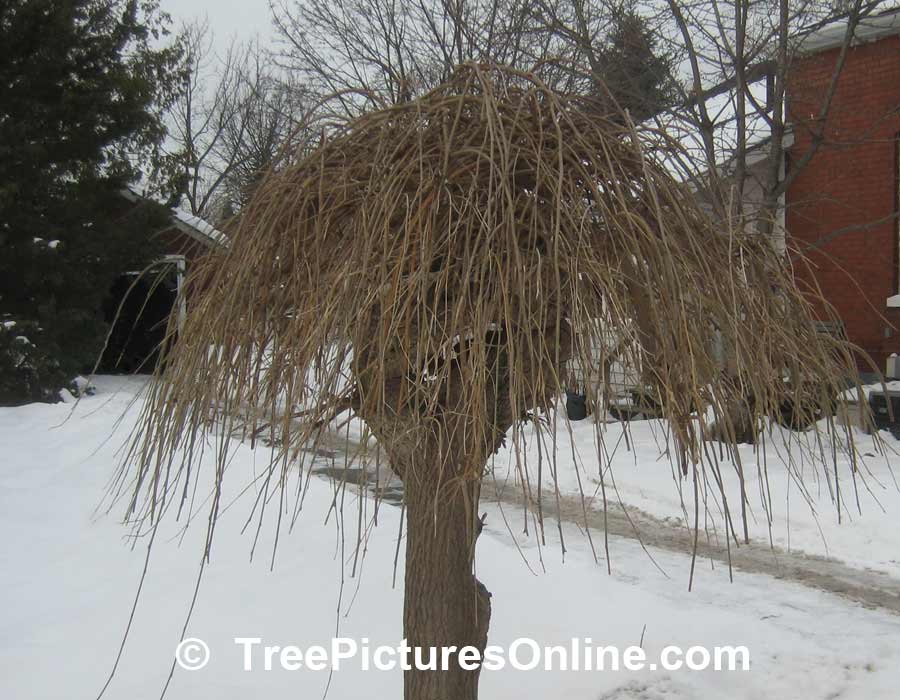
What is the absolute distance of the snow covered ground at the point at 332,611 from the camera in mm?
3752

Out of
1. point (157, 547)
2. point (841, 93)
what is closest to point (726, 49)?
point (841, 93)

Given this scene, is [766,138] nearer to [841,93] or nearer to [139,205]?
[841,93]

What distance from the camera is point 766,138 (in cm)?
1131

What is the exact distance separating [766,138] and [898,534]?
6591 millimetres

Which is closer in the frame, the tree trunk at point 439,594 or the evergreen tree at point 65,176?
the tree trunk at point 439,594

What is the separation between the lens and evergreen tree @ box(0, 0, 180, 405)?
1349cm

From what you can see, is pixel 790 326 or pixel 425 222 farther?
pixel 790 326

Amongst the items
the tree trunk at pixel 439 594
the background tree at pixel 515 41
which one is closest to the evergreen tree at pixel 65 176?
the background tree at pixel 515 41

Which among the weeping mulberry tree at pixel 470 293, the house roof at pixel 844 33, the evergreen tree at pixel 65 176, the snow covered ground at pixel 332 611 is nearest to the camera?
the weeping mulberry tree at pixel 470 293

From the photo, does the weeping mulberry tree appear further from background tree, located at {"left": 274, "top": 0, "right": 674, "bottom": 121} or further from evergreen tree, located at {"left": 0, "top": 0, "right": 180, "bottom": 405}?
evergreen tree, located at {"left": 0, "top": 0, "right": 180, "bottom": 405}

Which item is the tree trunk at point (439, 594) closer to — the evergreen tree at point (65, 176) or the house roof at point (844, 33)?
the house roof at point (844, 33)

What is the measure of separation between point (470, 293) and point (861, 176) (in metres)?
12.4

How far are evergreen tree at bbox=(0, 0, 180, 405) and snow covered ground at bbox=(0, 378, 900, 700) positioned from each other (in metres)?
8.02

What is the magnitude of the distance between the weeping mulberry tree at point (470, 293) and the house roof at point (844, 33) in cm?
1113
